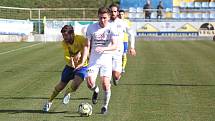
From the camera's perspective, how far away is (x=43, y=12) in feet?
158

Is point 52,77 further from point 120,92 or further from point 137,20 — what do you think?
point 137,20

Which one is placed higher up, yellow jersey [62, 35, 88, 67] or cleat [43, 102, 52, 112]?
yellow jersey [62, 35, 88, 67]

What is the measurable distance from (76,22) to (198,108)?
3165cm

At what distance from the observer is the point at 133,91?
579 inches

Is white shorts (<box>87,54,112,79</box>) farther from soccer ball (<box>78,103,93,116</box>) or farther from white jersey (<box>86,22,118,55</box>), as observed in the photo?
soccer ball (<box>78,103,93,116</box>)

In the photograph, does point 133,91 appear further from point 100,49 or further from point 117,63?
point 100,49

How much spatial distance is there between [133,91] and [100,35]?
13.2 ft

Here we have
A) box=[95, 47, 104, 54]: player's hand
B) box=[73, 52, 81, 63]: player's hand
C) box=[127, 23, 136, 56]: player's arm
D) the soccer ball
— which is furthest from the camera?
box=[127, 23, 136, 56]: player's arm

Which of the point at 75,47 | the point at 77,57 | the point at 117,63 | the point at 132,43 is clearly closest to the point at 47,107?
the point at 77,57

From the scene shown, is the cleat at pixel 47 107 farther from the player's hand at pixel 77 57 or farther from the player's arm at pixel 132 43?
the player's arm at pixel 132 43

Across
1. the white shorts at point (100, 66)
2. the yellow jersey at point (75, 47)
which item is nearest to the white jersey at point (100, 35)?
the white shorts at point (100, 66)

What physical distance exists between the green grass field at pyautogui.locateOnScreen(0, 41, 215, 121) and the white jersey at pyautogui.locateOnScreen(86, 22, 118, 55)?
1316mm

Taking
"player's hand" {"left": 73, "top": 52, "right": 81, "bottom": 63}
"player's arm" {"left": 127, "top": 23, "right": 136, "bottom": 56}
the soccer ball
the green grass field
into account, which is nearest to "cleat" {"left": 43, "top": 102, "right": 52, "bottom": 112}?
the green grass field

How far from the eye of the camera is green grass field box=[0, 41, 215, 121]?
36.6ft
